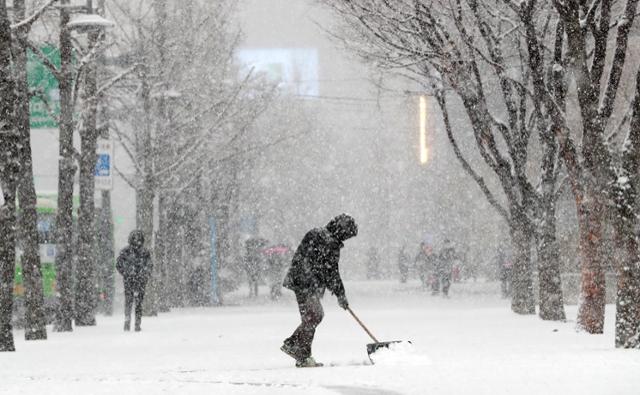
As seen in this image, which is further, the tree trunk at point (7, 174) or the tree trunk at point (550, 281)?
the tree trunk at point (550, 281)

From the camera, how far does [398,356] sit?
1174 cm

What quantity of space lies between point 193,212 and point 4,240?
18.0 metres

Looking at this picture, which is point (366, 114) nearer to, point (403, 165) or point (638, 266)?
A: point (403, 165)

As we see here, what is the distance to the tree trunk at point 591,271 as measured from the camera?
51.9 ft

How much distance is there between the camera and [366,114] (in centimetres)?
9906

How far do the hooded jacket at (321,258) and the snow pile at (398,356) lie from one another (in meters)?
0.74

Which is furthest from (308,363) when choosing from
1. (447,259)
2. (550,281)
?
(447,259)

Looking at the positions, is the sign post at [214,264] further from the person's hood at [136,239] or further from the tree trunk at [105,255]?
the person's hood at [136,239]

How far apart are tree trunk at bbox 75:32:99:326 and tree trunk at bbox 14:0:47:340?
11.5ft

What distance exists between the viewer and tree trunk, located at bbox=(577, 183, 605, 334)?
1583cm

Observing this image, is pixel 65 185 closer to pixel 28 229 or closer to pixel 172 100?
pixel 28 229

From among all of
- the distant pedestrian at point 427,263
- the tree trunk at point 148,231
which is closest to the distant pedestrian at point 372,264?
the distant pedestrian at point 427,263

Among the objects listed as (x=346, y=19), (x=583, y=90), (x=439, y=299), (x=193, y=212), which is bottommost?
(x=439, y=299)

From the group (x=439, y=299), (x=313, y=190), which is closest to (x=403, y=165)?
(x=313, y=190)
